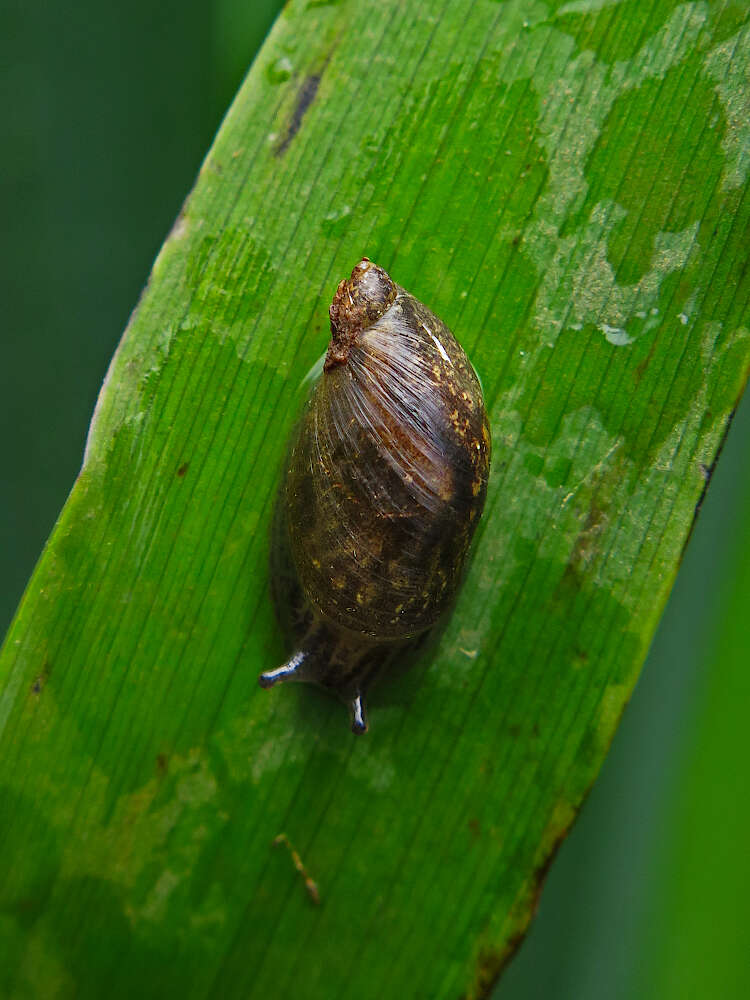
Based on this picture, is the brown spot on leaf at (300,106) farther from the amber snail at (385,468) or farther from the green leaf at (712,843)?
the green leaf at (712,843)

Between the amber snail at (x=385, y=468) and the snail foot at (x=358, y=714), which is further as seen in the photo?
the snail foot at (x=358, y=714)

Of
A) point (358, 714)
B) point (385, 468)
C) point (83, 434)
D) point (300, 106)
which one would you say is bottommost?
point (358, 714)

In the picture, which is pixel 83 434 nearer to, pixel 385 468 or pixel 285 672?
pixel 285 672

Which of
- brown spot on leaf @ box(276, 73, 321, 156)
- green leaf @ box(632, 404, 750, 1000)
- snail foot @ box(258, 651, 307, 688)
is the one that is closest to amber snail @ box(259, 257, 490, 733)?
snail foot @ box(258, 651, 307, 688)

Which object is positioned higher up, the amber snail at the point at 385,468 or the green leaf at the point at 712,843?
the amber snail at the point at 385,468

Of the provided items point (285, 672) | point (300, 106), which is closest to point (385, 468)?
point (285, 672)

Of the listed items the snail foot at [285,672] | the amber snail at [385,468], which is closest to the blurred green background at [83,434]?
the amber snail at [385,468]

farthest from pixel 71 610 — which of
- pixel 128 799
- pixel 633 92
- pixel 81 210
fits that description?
pixel 633 92
